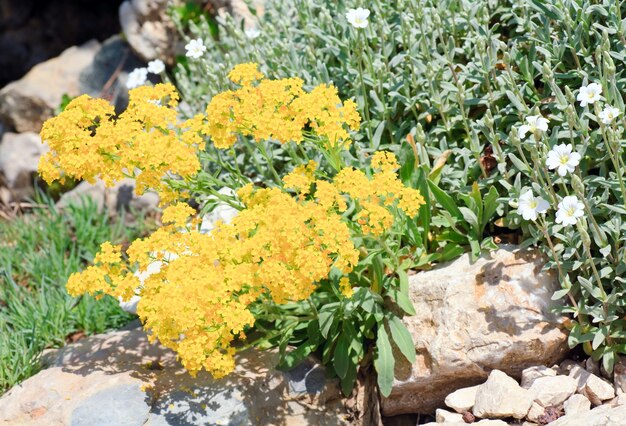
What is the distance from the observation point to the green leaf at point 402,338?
4.47 m

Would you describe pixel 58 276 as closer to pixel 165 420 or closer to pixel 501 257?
pixel 165 420

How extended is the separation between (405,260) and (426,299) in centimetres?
26

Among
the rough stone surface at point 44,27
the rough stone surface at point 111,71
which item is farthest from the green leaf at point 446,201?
the rough stone surface at point 44,27

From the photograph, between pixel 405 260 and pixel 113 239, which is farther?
pixel 113 239

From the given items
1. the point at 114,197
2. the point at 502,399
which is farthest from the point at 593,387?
the point at 114,197

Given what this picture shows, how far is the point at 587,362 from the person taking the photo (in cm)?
438

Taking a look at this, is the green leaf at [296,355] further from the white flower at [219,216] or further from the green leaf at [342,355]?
the white flower at [219,216]

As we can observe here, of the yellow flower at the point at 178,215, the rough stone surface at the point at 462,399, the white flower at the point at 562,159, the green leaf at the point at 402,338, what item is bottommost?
the rough stone surface at the point at 462,399

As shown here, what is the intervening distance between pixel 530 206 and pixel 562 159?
0.28 metres

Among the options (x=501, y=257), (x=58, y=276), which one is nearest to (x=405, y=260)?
(x=501, y=257)

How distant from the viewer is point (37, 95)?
820cm

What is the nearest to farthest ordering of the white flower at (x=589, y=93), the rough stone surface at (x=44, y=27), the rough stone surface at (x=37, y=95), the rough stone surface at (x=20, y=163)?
the white flower at (x=589, y=93)
the rough stone surface at (x=20, y=163)
the rough stone surface at (x=37, y=95)
the rough stone surface at (x=44, y=27)

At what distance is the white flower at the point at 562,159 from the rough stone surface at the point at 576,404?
120cm

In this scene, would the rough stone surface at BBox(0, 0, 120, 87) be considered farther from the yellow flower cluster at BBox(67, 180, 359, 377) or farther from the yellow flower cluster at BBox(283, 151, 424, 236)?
the yellow flower cluster at BBox(283, 151, 424, 236)
